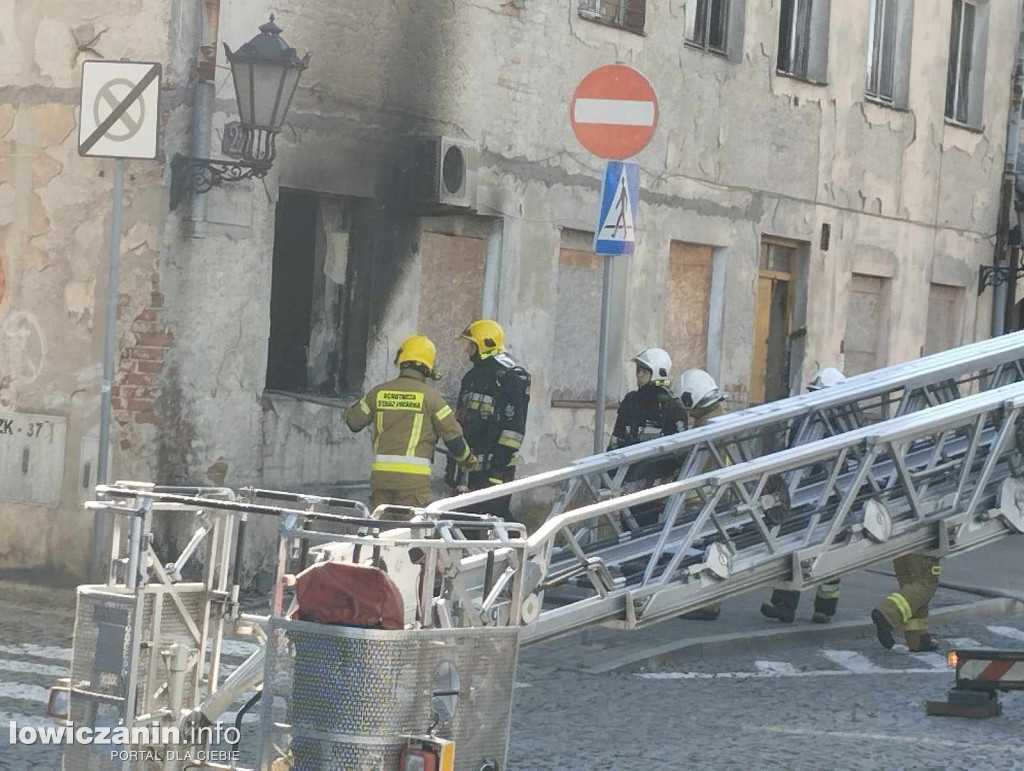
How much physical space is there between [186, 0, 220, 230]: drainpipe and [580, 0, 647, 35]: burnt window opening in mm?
4743

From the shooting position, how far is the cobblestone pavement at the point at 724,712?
8625 millimetres

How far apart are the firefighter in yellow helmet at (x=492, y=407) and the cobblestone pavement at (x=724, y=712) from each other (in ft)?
5.92

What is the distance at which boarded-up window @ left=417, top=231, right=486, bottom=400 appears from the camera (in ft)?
50.8

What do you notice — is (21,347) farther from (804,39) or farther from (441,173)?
(804,39)

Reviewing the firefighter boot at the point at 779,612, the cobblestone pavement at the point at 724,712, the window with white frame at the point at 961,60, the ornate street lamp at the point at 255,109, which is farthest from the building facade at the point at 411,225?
the firefighter boot at the point at 779,612

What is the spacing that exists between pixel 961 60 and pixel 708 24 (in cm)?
598

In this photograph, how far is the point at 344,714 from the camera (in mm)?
5891

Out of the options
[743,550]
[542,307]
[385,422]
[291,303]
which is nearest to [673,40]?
[542,307]

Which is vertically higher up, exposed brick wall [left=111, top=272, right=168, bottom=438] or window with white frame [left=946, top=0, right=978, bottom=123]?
window with white frame [left=946, top=0, right=978, bottom=123]

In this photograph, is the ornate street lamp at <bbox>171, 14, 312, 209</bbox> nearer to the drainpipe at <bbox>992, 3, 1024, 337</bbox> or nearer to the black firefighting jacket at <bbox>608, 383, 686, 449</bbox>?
the black firefighting jacket at <bbox>608, 383, 686, 449</bbox>

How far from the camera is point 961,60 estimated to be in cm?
2364

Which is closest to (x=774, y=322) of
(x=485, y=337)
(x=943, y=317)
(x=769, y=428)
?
(x=943, y=317)

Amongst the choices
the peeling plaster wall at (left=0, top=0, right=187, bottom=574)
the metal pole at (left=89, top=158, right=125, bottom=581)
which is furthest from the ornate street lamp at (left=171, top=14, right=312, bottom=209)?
the metal pole at (left=89, top=158, right=125, bottom=581)

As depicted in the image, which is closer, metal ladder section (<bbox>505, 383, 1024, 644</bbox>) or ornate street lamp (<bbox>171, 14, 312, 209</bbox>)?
metal ladder section (<bbox>505, 383, 1024, 644</bbox>)
